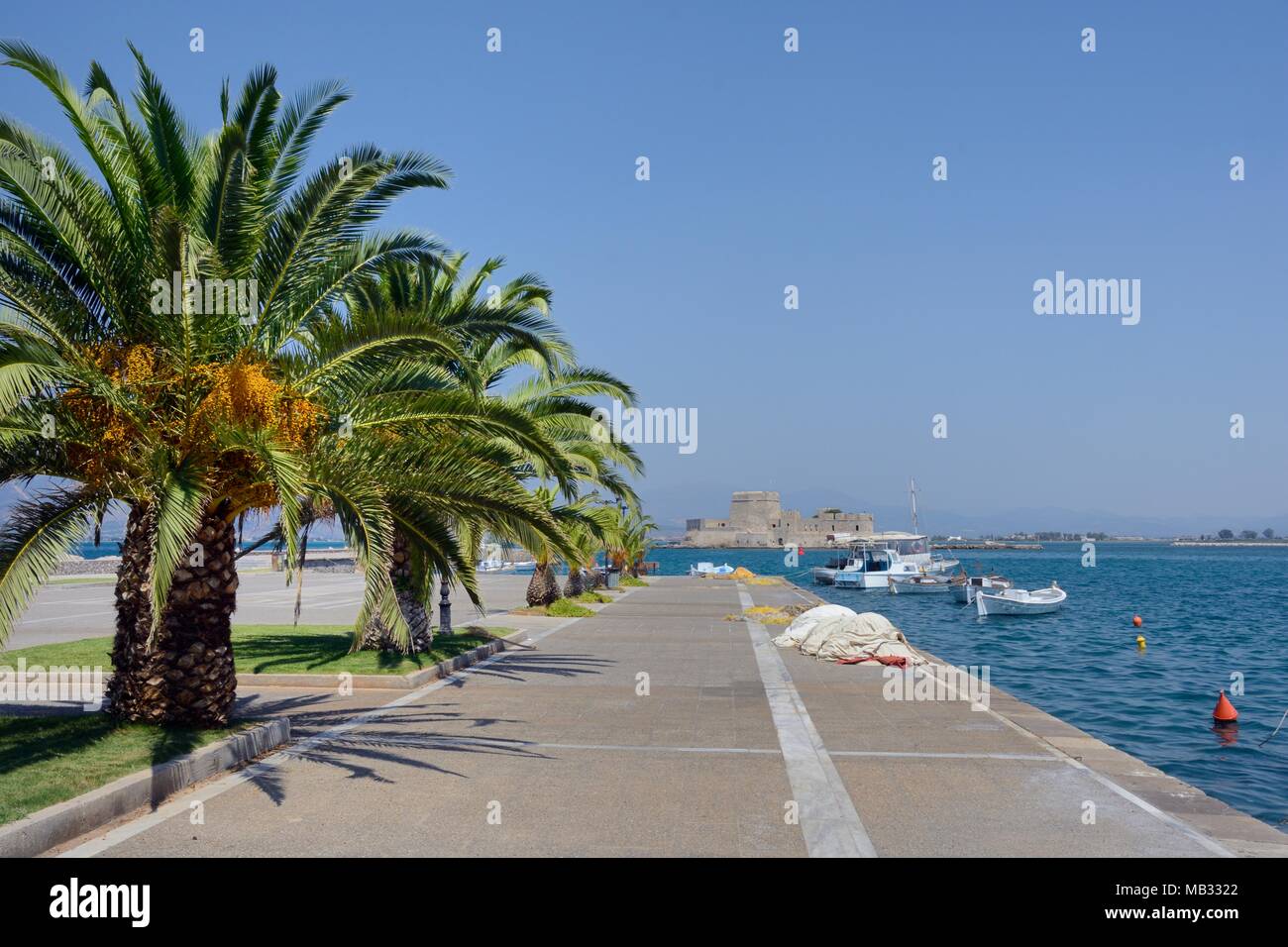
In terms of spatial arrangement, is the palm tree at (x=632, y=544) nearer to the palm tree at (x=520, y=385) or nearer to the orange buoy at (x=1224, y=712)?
the palm tree at (x=520, y=385)

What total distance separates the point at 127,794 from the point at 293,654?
8.99 meters

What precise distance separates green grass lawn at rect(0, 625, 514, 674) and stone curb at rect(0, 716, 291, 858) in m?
4.79

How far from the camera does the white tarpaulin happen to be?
1881 centimetres

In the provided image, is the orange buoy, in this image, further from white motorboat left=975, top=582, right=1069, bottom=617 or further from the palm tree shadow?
white motorboat left=975, top=582, right=1069, bottom=617

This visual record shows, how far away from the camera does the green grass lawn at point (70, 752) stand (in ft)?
23.8

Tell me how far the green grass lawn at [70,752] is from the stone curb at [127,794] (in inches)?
5.6

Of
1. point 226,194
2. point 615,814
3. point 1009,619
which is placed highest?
point 226,194

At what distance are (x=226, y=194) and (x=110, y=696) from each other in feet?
16.6

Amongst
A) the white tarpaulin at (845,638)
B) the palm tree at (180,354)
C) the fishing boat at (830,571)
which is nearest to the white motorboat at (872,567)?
the fishing boat at (830,571)

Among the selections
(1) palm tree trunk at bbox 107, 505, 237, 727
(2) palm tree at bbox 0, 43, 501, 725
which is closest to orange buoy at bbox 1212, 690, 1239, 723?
(2) palm tree at bbox 0, 43, 501, 725

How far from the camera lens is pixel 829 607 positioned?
70.5ft

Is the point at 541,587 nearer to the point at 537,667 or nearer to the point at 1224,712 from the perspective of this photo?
the point at 537,667
